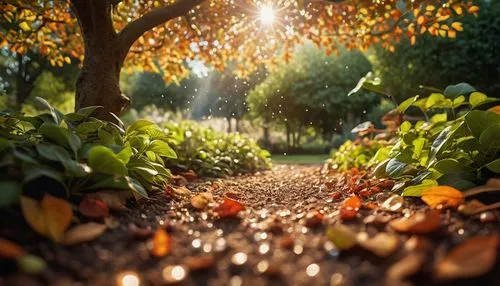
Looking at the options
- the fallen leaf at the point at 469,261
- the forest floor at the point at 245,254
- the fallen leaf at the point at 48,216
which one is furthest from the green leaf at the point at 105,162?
the fallen leaf at the point at 469,261

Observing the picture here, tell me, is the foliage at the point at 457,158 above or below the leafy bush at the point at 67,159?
below

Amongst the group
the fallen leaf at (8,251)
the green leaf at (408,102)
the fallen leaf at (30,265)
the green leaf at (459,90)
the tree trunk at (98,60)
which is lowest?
the fallen leaf at (30,265)

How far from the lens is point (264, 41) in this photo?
21.8 ft

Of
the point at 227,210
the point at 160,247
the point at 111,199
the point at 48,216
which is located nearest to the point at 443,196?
the point at 227,210

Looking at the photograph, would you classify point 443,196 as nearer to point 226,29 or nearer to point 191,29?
point 191,29

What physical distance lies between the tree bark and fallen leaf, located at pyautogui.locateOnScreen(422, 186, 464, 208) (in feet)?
8.91

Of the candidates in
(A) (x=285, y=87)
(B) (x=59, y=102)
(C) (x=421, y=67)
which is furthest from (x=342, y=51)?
(B) (x=59, y=102)

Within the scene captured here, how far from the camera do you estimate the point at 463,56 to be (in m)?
14.3

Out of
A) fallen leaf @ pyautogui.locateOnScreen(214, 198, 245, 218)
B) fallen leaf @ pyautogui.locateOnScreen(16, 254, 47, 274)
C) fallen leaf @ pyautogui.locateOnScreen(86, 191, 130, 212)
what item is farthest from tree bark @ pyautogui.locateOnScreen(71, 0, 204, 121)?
fallen leaf @ pyautogui.locateOnScreen(16, 254, 47, 274)

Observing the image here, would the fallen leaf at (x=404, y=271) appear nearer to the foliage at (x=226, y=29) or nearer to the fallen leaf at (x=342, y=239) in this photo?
the fallen leaf at (x=342, y=239)

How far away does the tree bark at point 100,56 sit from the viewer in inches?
151

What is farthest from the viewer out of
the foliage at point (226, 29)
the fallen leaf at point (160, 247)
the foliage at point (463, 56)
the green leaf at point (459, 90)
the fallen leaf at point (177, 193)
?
the foliage at point (463, 56)

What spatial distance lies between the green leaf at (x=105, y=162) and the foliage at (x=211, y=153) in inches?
96.2

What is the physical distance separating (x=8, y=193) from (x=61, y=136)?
0.65 m
